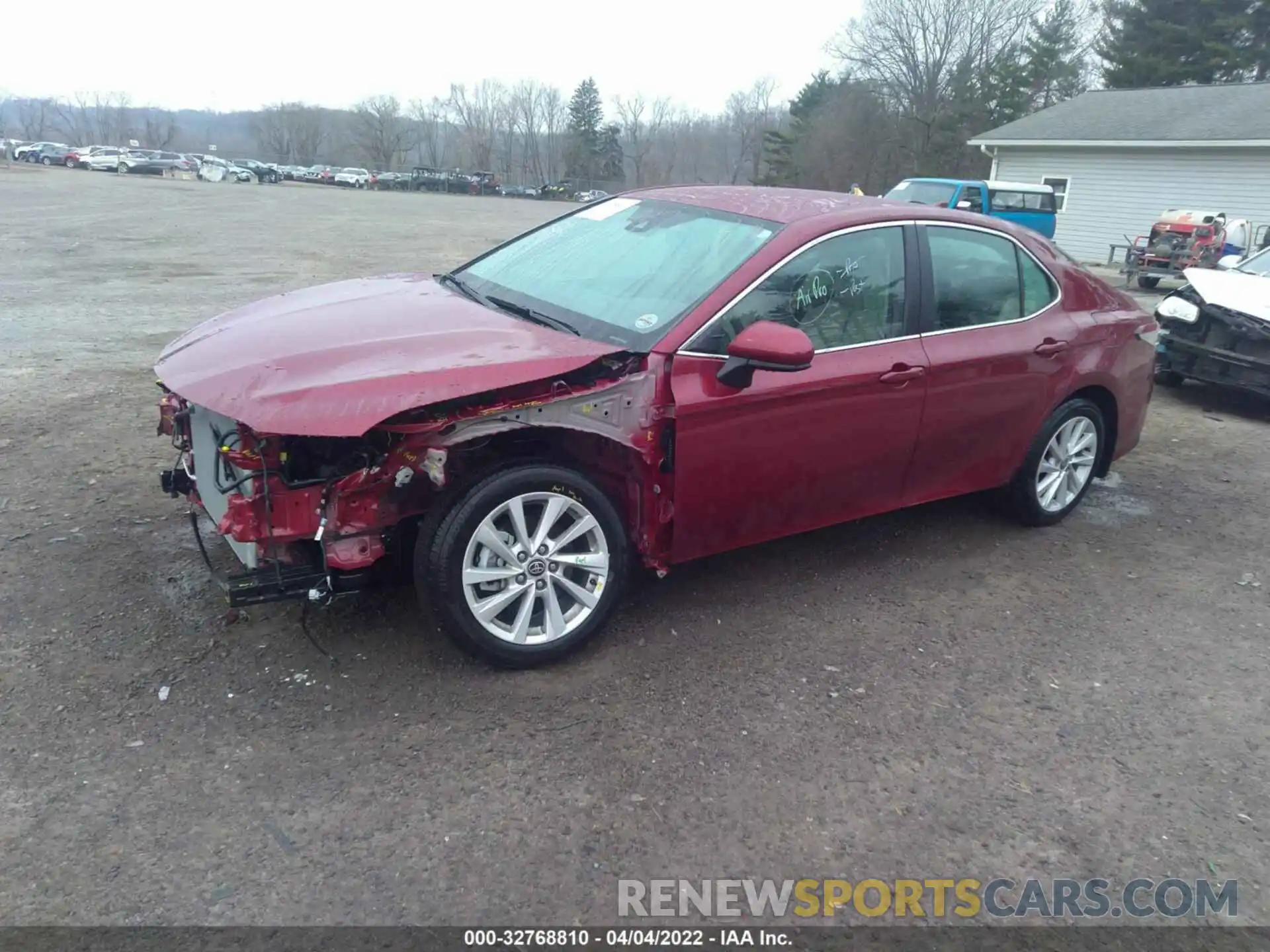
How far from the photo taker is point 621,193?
16.8 ft

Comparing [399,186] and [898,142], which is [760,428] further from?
[399,186]

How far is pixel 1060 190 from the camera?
28547mm

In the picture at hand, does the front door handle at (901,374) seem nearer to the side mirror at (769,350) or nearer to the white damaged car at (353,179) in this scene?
the side mirror at (769,350)

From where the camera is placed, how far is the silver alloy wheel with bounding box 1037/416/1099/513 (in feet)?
16.4

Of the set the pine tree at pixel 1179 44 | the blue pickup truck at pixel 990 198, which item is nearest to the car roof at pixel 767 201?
the blue pickup truck at pixel 990 198

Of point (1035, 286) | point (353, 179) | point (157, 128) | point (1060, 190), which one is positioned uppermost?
point (157, 128)

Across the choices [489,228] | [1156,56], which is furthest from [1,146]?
[1156,56]

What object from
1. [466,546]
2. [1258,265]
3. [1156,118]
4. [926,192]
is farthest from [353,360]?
[1156,118]

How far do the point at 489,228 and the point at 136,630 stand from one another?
26.7 meters

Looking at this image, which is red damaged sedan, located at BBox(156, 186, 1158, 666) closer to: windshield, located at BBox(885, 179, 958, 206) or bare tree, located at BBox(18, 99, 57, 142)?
windshield, located at BBox(885, 179, 958, 206)

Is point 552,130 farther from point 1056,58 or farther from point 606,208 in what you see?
point 606,208

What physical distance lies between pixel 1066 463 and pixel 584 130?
91.0 metres

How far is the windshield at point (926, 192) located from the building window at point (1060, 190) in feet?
29.3

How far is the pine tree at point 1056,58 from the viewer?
166ft
